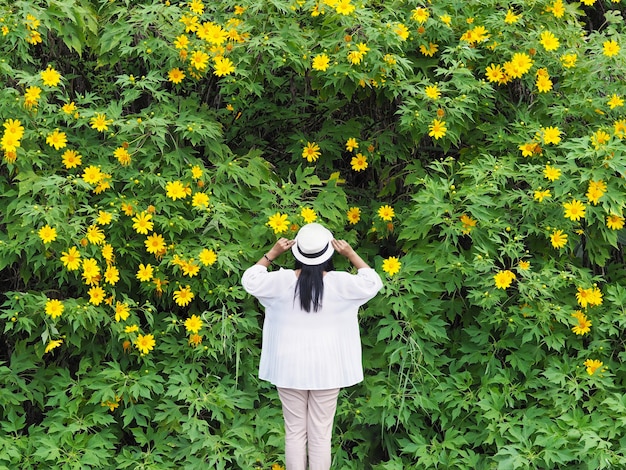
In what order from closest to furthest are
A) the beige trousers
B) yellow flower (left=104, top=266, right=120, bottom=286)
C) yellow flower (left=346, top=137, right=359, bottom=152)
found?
1. the beige trousers
2. yellow flower (left=104, top=266, right=120, bottom=286)
3. yellow flower (left=346, top=137, right=359, bottom=152)

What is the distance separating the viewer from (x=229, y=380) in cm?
411

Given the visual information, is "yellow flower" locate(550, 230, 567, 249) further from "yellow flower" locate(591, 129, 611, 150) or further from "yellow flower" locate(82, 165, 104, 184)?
"yellow flower" locate(82, 165, 104, 184)

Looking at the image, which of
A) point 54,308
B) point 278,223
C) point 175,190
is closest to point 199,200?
point 175,190

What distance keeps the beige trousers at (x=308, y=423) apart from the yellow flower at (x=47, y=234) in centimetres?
133

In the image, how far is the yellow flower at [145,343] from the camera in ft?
13.2

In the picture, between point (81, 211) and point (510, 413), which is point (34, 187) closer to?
point (81, 211)

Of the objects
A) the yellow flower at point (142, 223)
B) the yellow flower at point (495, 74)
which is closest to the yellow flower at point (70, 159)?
the yellow flower at point (142, 223)

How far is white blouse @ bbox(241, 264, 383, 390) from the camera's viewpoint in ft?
10.7

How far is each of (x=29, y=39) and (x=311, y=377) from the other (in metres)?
2.35

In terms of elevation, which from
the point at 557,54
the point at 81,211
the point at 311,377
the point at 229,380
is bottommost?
the point at 229,380

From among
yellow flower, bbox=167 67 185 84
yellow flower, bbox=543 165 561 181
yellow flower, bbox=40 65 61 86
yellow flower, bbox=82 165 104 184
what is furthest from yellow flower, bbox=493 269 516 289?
yellow flower, bbox=40 65 61 86

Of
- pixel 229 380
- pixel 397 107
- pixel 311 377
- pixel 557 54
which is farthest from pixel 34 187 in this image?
pixel 557 54

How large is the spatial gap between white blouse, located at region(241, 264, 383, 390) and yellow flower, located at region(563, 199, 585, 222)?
4.29 feet

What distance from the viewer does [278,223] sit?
412cm
